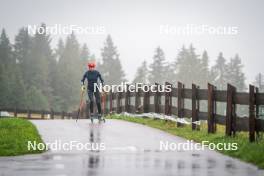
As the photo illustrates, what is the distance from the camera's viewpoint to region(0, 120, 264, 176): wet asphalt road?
12.1 m

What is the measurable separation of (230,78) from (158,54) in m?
15.9

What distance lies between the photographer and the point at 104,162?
13375 mm

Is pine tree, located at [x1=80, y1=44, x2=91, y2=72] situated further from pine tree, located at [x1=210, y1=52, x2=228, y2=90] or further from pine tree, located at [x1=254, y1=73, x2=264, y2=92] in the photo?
pine tree, located at [x1=254, y1=73, x2=264, y2=92]

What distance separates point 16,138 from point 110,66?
118587 millimetres

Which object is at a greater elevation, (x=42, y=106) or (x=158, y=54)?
(x=158, y=54)

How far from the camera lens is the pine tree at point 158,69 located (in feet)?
440

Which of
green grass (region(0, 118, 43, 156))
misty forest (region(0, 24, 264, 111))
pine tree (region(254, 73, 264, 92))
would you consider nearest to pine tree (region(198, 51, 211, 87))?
misty forest (region(0, 24, 264, 111))

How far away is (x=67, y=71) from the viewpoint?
106 metres

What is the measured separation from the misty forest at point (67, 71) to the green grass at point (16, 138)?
70.4 metres

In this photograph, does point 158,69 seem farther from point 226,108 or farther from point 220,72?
point 226,108

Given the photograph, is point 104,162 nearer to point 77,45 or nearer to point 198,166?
point 198,166

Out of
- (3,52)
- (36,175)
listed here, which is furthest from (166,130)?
(3,52)

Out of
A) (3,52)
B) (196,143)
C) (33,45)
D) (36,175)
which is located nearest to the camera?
(36,175)

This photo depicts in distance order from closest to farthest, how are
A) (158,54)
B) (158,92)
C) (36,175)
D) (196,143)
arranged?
(36,175) → (196,143) → (158,92) → (158,54)
